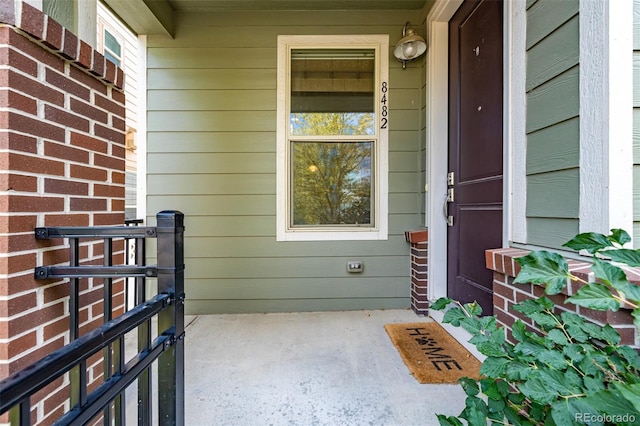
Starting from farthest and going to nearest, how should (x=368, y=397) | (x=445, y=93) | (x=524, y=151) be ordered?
(x=445, y=93), (x=368, y=397), (x=524, y=151)

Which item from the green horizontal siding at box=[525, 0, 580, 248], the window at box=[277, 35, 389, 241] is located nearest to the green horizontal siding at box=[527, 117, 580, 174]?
the green horizontal siding at box=[525, 0, 580, 248]

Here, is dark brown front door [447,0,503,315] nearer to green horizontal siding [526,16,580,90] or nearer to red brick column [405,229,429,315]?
red brick column [405,229,429,315]

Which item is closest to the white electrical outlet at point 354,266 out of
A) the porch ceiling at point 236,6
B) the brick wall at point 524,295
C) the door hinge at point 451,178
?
the door hinge at point 451,178

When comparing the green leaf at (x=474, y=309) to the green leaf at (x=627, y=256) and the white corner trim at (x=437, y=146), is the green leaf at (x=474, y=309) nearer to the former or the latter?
the green leaf at (x=627, y=256)

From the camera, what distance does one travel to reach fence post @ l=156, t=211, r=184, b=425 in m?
0.91

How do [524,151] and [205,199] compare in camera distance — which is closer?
[524,151]

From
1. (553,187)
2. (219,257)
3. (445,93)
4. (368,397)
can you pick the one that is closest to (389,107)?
(445,93)

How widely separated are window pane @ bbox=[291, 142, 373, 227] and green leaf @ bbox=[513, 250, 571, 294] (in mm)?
1847

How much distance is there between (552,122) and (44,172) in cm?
191

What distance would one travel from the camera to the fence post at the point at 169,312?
91cm

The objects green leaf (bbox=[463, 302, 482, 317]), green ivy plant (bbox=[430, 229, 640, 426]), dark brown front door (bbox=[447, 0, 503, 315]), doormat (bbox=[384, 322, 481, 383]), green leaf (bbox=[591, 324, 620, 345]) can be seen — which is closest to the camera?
green ivy plant (bbox=[430, 229, 640, 426])

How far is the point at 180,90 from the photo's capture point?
8.63 feet

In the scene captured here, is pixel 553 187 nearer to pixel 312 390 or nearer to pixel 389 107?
pixel 312 390

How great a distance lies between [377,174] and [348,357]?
1.51 m
